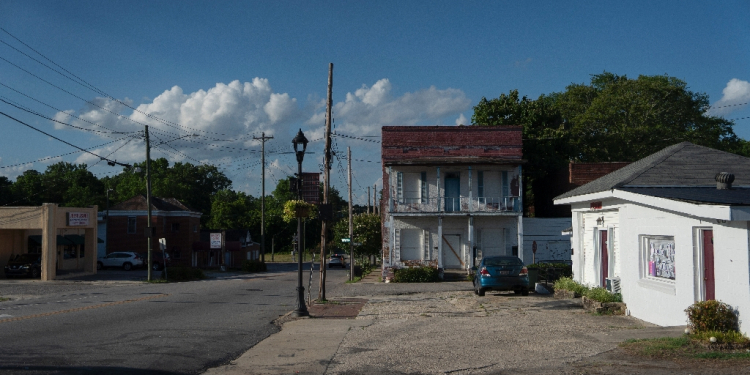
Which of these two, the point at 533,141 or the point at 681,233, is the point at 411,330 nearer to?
the point at 681,233

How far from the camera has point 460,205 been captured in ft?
115

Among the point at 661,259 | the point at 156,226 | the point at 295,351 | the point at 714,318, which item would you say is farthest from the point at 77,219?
the point at 714,318

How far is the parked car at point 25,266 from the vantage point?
36.7m

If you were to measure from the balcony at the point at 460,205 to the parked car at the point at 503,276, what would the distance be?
498 inches

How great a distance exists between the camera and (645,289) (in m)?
14.0

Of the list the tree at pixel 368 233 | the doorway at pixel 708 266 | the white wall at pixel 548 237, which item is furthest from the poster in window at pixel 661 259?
the tree at pixel 368 233

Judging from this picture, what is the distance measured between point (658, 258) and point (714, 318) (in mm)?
3498

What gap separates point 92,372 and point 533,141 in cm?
3626

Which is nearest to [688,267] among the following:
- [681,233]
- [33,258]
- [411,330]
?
[681,233]

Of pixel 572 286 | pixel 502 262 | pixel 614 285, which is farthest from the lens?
pixel 502 262

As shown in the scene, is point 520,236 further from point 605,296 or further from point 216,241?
point 216,241

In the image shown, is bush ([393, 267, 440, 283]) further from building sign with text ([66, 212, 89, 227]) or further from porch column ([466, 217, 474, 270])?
building sign with text ([66, 212, 89, 227])

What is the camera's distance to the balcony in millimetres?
34594

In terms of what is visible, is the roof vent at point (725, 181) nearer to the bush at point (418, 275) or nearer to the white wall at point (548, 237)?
the bush at point (418, 275)
